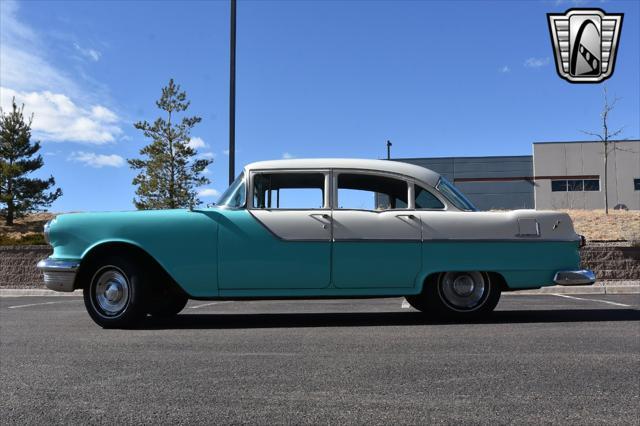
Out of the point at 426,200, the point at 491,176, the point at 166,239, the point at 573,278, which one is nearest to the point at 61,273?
the point at 166,239

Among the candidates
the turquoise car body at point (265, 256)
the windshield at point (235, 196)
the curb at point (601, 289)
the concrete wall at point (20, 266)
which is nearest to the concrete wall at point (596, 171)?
the curb at point (601, 289)

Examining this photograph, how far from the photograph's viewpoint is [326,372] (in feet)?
12.1

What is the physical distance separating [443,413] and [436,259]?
313cm

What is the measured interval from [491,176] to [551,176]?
5.06 metres

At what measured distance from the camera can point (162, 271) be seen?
5965 mm

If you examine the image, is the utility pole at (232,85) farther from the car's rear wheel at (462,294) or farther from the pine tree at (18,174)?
the pine tree at (18,174)

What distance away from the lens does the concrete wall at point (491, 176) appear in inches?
1906

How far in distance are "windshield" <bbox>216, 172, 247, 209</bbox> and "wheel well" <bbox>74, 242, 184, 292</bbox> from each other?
0.96 metres

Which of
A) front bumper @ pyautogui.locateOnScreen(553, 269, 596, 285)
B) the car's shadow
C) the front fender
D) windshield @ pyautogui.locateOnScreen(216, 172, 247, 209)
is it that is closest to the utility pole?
the car's shadow

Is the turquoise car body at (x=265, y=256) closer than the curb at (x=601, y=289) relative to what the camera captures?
Yes

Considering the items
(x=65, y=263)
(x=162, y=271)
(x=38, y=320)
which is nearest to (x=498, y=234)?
(x=162, y=271)

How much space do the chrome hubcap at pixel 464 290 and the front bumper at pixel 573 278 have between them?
0.78 m

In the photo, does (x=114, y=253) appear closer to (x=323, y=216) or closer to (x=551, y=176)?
(x=323, y=216)

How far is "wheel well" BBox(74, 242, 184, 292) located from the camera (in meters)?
5.86
